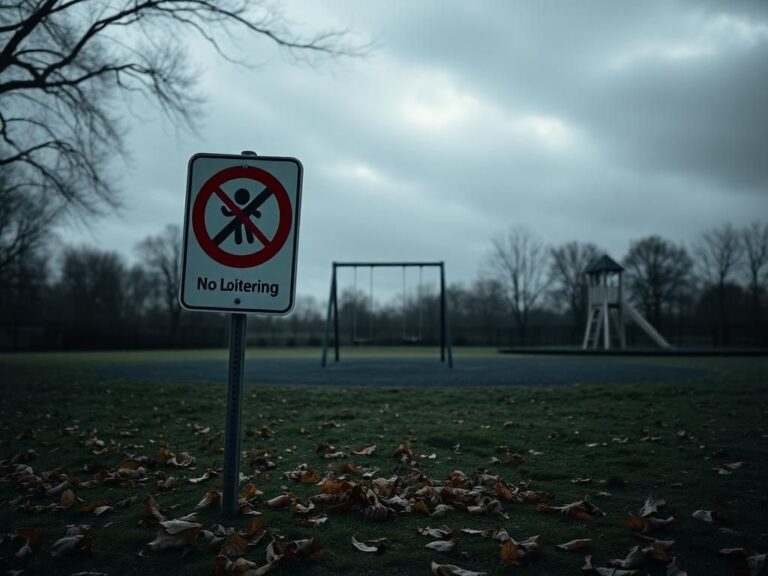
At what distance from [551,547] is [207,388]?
369 inches

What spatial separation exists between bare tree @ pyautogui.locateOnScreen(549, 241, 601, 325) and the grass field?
63.0 meters

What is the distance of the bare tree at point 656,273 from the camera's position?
205 feet

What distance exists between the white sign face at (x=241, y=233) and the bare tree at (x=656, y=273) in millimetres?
65283

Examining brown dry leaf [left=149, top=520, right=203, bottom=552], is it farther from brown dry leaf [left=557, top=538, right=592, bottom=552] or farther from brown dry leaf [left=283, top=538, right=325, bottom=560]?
brown dry leaf [left=557, top=538, right=592, bottom=552]

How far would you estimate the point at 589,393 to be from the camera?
9.33 metres

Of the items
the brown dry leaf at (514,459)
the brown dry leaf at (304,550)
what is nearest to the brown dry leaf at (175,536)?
the brown dry leaf at (304,550)

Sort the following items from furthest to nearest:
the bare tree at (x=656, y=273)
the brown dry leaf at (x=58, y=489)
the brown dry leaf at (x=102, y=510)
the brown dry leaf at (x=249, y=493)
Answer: the bare tree at (x=656, y=273)
the brown dry leaf at (x=58, y=489)
the brown dry leaf at (x=249, y=493)
the brown dry leaf at (x=102, y=510)

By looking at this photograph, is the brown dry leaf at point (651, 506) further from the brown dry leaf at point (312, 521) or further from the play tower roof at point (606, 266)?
the play tower roof at point (606, 266)

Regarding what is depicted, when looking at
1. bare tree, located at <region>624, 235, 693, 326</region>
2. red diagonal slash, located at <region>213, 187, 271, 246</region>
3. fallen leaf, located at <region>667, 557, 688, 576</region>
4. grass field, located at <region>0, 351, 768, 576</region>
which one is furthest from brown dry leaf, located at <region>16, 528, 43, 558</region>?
bare tree, located at <region>624, 235, 693, 326</region>

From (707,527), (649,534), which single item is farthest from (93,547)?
(707,527)

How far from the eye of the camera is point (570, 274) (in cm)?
7162

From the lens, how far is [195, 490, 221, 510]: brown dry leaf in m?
3.25

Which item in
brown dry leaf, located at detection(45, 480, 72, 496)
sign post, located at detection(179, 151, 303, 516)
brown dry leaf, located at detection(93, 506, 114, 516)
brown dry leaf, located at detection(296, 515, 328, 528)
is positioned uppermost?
sign post, located at detection(179, 151, 303, 516)

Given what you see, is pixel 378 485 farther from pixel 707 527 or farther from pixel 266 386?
pixel 266 386
